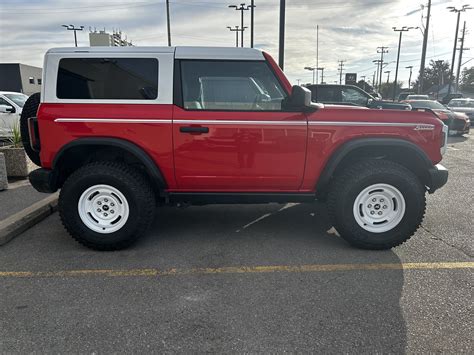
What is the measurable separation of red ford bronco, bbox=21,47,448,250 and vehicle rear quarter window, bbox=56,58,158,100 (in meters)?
0.01

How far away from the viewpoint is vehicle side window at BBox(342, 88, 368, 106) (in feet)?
35.3

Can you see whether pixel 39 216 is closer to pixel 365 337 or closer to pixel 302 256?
pixel 302 256

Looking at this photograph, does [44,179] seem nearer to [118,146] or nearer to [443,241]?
[118,146]

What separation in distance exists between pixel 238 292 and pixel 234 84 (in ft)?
6.80

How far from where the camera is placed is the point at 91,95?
12.1 feet

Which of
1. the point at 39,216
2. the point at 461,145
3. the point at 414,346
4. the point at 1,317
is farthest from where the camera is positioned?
the point at 461,145

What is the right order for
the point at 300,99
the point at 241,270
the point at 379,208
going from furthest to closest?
the point at 379,208
the point at 300,99
the point at 241,270

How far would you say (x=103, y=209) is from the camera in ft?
12.8

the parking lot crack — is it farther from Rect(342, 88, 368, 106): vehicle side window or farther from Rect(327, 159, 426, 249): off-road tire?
Rect(342, 88, 368, 106): vehicle side window

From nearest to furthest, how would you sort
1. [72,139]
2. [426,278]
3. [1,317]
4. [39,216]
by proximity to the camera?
[1,317] < [426,278] < [72,139] < [39,216]

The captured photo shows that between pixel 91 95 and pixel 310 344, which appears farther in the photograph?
pixel 91 95

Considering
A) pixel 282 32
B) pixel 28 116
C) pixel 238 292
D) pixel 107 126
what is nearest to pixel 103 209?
pixel 107 126

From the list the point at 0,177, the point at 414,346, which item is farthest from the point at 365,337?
the point at 0,177

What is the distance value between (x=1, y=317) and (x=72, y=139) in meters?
1.74
